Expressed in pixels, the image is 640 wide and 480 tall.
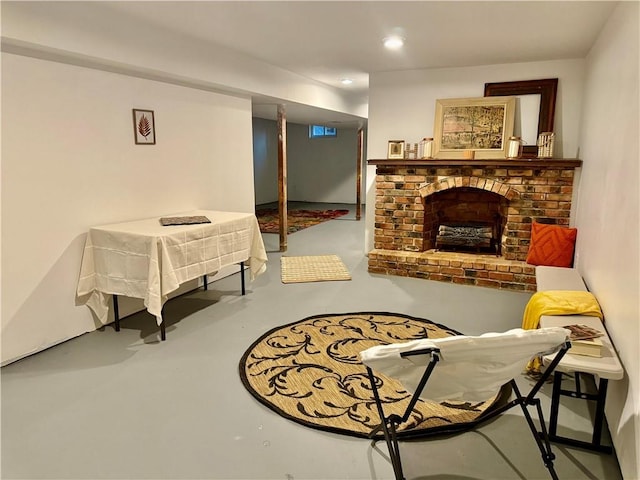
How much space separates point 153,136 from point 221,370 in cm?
216

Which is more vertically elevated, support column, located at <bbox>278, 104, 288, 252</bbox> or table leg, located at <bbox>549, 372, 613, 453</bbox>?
support column, located at <bbox>278, 104, 288, 252</bbox>

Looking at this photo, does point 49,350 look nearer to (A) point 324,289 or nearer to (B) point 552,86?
(A) point 324,289

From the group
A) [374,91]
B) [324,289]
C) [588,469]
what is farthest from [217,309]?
[374,91]

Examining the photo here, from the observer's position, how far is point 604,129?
304cm

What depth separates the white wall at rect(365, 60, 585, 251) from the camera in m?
4.38

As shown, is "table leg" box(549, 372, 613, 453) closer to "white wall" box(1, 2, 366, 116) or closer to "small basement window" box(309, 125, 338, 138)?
"white wall" box(1, 2, 366, 116)

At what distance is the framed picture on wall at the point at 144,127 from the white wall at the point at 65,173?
0.15 feet

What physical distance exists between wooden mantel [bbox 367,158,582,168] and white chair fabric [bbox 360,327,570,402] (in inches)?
119

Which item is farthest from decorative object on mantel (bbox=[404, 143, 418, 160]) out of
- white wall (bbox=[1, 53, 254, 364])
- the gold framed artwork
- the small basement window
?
the small basement window

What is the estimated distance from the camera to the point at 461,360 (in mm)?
1620

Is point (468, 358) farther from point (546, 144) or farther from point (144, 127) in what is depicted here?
point (546, 144)

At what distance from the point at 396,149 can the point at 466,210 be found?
1141 mm

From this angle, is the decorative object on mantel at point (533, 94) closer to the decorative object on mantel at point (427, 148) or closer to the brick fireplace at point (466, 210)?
the brick fireplace at point (466, 210)

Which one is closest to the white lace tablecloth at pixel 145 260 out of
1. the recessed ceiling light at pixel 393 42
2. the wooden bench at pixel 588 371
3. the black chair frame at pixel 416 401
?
the black chair frame at pixel 416 401
